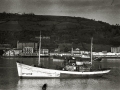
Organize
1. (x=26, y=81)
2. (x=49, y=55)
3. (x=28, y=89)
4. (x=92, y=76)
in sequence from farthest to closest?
(x=49, y=55), (x=92, y=76), (x=26, y=81), (x=28, y=89)

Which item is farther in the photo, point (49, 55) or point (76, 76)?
point (49, 55)

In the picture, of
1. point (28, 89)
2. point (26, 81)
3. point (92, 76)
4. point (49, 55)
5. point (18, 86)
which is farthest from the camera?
point (49, 55)

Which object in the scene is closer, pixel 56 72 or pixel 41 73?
pixel 41 73

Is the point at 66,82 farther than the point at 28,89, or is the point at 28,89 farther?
the point at 66,82

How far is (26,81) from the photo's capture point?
139 ft

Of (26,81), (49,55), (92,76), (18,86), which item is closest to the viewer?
(18,86)

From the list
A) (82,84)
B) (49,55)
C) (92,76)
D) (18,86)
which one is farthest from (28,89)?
(49,55)

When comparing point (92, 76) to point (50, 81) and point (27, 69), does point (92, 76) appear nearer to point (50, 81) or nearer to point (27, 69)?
point (50, 81)

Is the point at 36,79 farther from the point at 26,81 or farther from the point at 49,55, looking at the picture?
the point at 49,55

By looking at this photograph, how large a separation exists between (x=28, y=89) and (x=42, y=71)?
20.9 feet

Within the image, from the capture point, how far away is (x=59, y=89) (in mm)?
37031

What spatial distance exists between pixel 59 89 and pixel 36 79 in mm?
7416

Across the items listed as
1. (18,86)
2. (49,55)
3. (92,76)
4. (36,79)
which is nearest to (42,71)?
(36,79)

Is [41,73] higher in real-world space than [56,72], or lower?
lower
